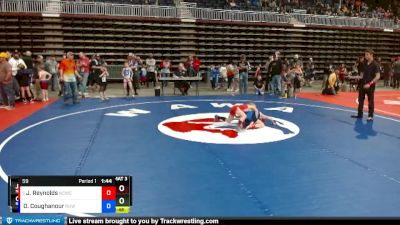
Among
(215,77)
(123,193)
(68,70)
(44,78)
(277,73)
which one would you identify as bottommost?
(123,193)

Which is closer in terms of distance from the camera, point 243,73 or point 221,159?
point 221,159

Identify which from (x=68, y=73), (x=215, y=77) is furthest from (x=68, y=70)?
(x=215, y=77)

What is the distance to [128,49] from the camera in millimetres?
22156

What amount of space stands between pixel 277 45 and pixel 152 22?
8.70 metres

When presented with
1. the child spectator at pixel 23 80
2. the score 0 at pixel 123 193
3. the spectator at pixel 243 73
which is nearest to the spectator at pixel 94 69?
the child spectator at pixel 23 80

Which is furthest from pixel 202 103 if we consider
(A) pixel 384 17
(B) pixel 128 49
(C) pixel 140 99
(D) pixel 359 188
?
(A) pixel 384 17

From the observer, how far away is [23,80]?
13.2 m

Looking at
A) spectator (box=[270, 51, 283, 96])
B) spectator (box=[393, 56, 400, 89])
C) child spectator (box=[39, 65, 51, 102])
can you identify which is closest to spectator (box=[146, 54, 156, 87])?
spectator (box=[270, 51, 283, 96])

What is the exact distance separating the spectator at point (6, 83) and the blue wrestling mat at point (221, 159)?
1.55 meters

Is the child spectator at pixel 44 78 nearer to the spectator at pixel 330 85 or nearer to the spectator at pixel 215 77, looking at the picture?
the spectator at pixel 215 77

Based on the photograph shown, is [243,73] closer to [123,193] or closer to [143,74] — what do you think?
Answer: [143,74]

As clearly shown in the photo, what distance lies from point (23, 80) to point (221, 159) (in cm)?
950

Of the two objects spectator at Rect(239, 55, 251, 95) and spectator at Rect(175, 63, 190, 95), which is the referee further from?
spectator at Rect(175, 63, 190, 95)

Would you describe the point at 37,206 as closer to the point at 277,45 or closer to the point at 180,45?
the point at 180,45
